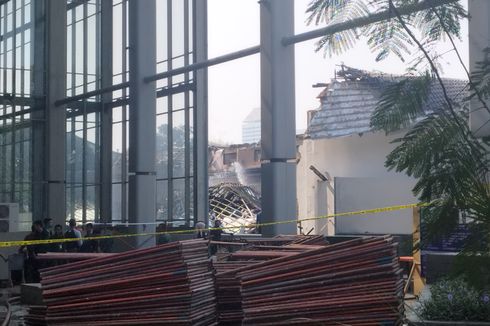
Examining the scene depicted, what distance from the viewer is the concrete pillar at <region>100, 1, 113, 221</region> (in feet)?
99.7

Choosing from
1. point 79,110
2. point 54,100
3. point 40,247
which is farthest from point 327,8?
point 79,110

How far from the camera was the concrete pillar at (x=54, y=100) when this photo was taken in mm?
29022

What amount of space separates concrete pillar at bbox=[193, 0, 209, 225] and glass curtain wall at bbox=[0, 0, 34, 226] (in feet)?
25.3

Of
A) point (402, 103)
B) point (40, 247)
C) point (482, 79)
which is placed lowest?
point (40, 247)

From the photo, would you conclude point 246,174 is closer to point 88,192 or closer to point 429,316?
point 88,192

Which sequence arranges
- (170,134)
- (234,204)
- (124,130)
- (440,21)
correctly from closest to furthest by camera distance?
(440,21) → (170,134) → (124,130) → (234,204)

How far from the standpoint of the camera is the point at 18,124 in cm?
3006

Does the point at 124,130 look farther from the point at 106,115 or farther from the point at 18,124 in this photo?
the point at 18,124

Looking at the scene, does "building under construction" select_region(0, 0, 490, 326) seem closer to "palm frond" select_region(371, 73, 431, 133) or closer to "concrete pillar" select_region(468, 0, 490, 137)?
"concrete pillar" select_region(468, 0, 490, 137)

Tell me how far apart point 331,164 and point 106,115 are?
9.46 metres

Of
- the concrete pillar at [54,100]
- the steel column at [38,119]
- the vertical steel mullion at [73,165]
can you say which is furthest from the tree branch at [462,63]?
the vertical steel mullion at [73,165]

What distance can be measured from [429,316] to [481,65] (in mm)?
4364

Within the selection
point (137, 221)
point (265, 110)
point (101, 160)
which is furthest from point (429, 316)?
point (101, 160)

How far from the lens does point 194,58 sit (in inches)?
1043
